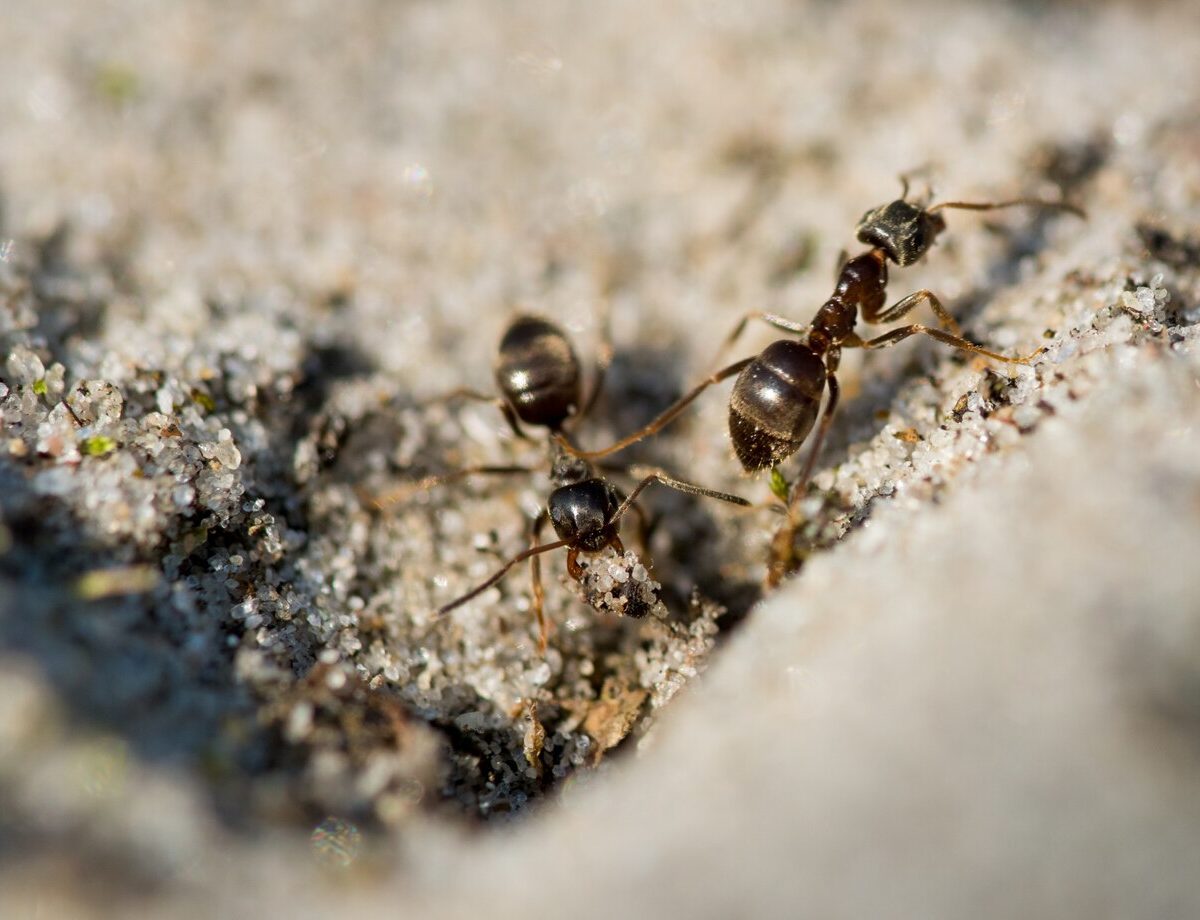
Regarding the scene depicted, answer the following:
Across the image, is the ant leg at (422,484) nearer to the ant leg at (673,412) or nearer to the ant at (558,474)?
the ant at (558,474)

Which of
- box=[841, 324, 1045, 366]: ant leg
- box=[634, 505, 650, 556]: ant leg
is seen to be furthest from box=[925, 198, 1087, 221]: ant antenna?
box=[634, 505, 650, 556]: ant leg

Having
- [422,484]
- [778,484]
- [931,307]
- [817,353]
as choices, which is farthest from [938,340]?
[422,484]

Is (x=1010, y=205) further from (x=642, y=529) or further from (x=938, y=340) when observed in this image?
(x=642, y=529)

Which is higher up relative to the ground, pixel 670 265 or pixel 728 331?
pixel 670 265

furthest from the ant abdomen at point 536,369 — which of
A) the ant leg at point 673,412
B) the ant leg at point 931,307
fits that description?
the ant leg at point 931,307

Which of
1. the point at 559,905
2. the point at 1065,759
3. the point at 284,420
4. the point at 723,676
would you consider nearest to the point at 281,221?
the point at 284,420

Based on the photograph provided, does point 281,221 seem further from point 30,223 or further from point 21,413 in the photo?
point 21,413
